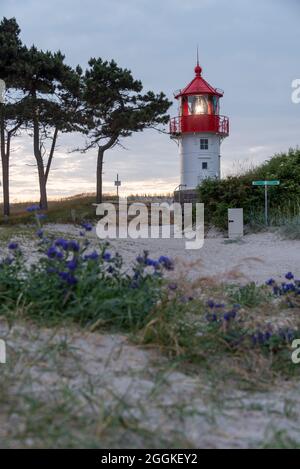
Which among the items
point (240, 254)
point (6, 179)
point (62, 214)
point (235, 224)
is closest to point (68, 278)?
point (240, 254)

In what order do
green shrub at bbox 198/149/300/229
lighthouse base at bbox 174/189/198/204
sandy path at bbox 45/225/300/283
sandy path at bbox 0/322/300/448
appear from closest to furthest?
sandy path at bbox 0/322/300/448 < sandy path at bbox 45/225/300/283 < green shrub at bbox 198/149/300/229 < lighthouse base at bbox 174/189/198/204

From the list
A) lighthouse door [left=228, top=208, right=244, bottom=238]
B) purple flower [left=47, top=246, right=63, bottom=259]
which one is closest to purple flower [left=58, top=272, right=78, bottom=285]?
purple flower [left=47, top=246, right=63, bottom=259]

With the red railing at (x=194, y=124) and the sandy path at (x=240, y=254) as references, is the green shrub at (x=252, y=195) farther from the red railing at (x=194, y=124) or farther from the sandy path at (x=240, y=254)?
the red railing at (x=194, y=124)

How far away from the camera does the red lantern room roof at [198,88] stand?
1123 inches

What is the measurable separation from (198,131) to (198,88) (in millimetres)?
2163

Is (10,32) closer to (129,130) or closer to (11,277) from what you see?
(129,130)

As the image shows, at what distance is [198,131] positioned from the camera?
1156 inches

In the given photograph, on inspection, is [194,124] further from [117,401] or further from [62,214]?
[117,401]

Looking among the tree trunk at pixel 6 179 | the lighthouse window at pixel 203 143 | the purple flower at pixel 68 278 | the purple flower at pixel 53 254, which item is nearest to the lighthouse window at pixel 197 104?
the lighthouse window at pixel 203 143

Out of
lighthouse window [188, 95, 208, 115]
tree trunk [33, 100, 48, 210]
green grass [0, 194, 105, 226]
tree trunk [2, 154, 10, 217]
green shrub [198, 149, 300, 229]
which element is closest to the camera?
green shrub [198, 149, 300, 229]

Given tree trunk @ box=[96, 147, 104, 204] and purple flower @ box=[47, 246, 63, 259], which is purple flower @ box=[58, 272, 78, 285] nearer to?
purple flower @ box=[47, 246, 63, 259]

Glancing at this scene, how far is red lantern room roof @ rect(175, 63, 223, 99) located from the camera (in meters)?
28.5

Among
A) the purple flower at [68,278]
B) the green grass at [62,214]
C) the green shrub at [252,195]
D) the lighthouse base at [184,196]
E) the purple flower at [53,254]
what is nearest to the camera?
the purple flower at [68,278]

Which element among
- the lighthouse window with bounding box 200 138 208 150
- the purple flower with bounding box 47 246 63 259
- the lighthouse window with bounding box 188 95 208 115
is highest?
the lighthouse window with bounding box 188 95 208 115
